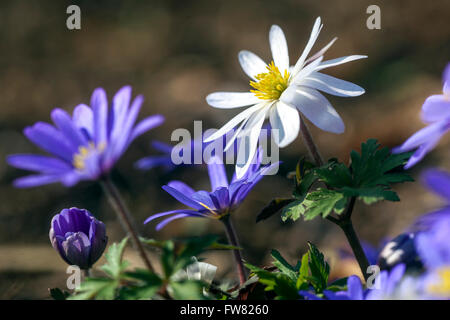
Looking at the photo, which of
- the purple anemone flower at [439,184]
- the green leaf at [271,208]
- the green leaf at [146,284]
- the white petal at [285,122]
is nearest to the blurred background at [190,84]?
the green leaf at [271,208]

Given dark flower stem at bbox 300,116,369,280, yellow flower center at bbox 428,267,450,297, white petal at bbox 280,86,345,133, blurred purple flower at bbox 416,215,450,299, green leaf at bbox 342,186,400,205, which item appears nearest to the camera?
blurred purple flower at bbox 416,215,450,299

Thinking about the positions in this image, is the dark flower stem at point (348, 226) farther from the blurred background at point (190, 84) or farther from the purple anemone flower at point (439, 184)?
the blurred background at point (190, 84)

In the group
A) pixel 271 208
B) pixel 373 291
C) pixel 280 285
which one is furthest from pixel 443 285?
pixel 271 208

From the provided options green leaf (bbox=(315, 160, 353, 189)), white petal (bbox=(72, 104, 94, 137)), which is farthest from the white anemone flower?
white petal (bbox=(72, 104, 94, 137))

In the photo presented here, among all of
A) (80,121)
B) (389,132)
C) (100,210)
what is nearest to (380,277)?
(80,121)

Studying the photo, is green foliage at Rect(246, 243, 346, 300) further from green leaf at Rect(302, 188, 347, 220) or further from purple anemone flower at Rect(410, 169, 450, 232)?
purple anemone flower at Rect(410, 169, 450, 232)

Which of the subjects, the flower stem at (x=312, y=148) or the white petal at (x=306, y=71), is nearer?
the white petal at (x=306, y=71)
